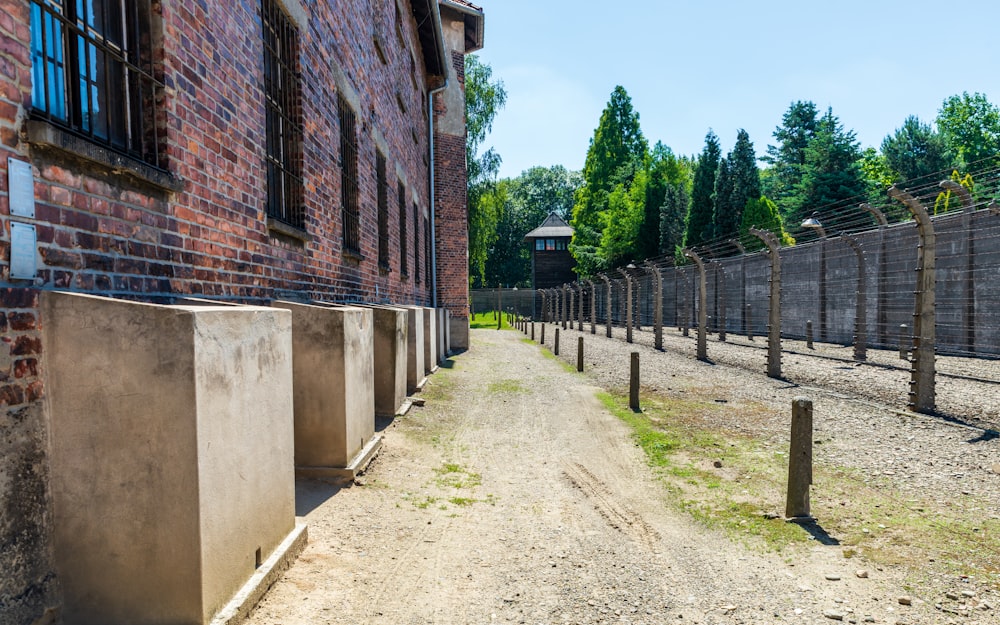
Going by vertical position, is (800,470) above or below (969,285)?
below

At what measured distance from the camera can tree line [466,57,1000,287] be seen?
32.7 m

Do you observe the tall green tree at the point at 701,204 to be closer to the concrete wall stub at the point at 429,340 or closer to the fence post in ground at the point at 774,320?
the fence post in ground at the point at 774,320

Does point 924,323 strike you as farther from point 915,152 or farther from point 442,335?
point 915,152

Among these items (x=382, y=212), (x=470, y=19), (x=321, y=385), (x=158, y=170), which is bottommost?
(x=321, y=385)

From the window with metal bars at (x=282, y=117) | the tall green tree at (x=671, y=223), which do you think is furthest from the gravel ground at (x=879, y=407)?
the tall green tree at (x=671, y=223)

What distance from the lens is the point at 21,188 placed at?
2221 mm

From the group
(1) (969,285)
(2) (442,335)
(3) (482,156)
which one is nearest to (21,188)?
(2) (442,335)

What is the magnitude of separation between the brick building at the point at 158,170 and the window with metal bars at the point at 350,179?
3cm

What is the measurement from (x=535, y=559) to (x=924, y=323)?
20.6ft

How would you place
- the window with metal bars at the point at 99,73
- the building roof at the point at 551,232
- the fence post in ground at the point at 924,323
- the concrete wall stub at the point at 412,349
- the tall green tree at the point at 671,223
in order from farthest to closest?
the building roof at the point at 551,232
the tall green tree at the point at 671,223
the concrete wall stub at the point at 412,349
the fence post in ground at the point at 924,323
the window with metal bars at the point at 99,73

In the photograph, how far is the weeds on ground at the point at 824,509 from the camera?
3475 millimetres

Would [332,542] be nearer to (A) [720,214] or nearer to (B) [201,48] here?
(B) [201,48]

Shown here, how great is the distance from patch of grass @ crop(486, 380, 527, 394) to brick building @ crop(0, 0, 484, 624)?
10.3ft

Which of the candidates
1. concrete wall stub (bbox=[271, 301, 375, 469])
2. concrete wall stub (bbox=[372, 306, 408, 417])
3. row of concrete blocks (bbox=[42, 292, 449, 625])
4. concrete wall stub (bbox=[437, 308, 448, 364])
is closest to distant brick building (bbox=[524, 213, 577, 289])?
concrete wall stub (bbox=[437, 308, 448, 364])
